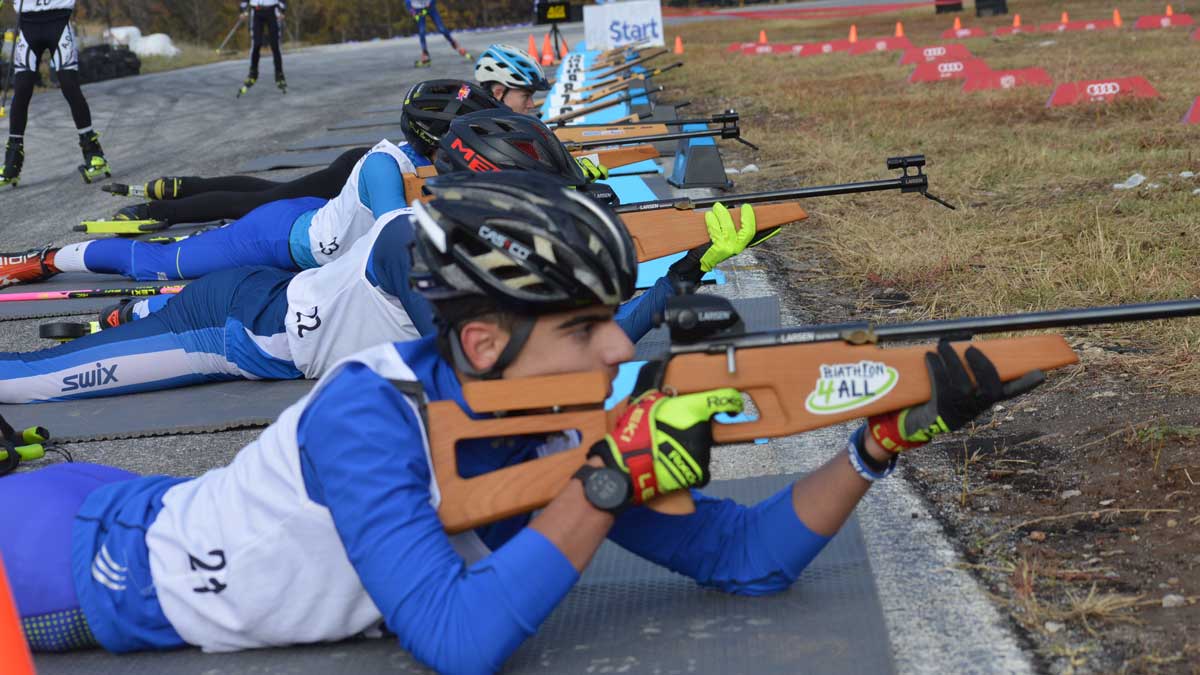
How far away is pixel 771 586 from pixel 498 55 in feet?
16.7

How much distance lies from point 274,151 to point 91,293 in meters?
6.72

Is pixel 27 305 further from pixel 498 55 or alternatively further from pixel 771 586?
pixel 771 586

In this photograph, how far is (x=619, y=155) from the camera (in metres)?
8.73

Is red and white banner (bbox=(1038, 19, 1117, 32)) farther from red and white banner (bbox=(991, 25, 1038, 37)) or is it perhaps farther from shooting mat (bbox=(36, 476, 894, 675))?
shooting mat (bbox=(36, 476, 894, 675))

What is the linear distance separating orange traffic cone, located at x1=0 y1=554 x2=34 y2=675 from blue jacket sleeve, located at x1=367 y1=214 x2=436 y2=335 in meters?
2.02

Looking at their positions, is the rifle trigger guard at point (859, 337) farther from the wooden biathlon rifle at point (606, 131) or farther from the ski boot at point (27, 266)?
the wooden biathlon rifle at point (606, 131)

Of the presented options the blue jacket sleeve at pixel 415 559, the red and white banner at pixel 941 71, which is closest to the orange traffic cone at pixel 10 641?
the blue jacket sleeve at pixel 415 559

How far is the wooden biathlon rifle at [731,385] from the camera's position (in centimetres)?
247

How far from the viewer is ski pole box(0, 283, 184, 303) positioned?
649 cm

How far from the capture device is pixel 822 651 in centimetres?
269

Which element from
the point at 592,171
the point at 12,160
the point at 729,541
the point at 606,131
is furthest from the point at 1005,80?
the point at 729,541

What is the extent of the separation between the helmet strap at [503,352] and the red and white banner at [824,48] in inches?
826

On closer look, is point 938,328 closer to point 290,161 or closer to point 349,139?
point 290,161

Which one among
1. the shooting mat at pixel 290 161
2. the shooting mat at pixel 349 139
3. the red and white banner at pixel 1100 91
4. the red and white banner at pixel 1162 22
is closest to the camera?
the shooting mat at pixel 290 161
